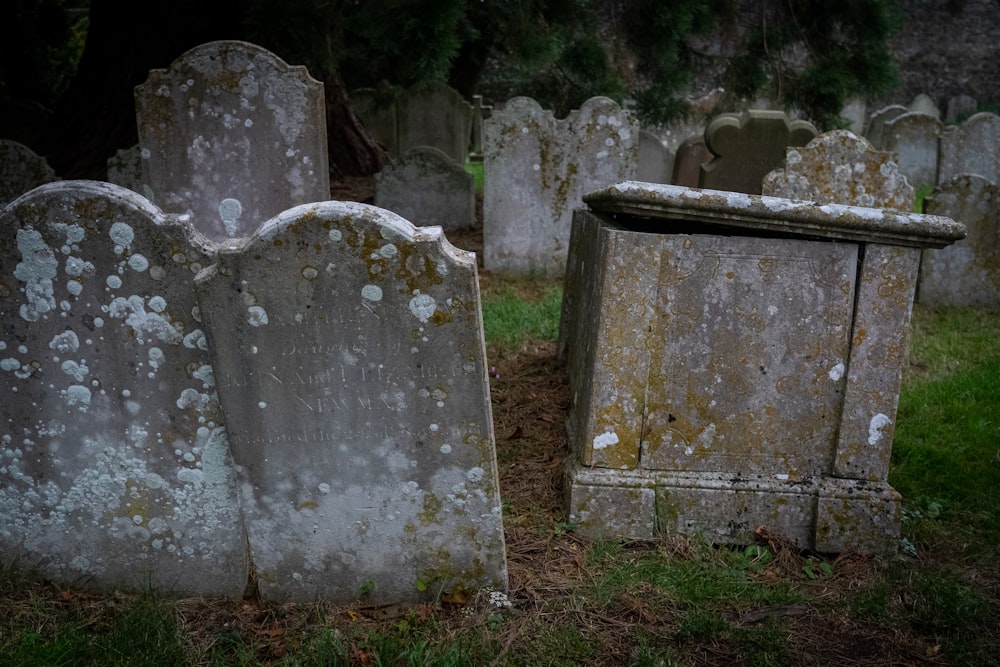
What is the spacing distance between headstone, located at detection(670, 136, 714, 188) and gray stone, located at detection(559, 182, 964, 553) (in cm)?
565

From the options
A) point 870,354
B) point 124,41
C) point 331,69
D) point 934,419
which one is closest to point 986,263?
point 934,419

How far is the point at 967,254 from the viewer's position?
6.95 meters

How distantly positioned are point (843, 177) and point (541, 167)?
3.02 metres

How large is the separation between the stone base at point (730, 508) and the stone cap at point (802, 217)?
1.11 m

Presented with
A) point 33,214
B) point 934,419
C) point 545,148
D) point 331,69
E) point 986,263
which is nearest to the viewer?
point 33,214

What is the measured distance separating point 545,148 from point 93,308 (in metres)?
5.38

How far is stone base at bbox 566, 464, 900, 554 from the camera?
3426 millimetres

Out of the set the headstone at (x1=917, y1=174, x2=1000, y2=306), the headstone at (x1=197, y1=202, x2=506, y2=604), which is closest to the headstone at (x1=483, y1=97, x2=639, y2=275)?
the headstone at (x1=917, y1=174, x2=1000, y2=306)

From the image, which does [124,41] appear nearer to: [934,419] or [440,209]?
[440,209]

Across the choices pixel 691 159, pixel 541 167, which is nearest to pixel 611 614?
pixel 541 167

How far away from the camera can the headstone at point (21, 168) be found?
22.4 feet

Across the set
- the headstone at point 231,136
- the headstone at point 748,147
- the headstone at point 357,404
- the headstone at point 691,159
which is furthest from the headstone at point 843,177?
the headstone at point 691,159

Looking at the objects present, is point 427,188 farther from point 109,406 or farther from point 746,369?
point 109,406

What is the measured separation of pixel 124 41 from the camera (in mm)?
→ 8289
